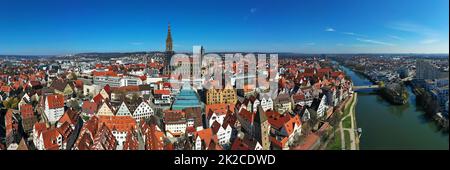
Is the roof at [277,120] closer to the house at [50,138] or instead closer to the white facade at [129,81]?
the house at [50,138]

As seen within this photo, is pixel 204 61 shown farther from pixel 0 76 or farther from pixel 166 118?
pixel 0 76

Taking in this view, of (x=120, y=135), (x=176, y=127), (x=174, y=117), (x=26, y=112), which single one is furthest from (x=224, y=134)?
(x=26, y=112)

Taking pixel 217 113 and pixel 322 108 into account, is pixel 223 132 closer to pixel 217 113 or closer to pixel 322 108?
pixel 217 113

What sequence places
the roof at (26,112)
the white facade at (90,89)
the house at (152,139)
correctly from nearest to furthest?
1. the house at (152,139)
2. the roof at (26,112)
3. the white facade at (90,89)

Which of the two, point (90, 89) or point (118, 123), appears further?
point (90, 89)

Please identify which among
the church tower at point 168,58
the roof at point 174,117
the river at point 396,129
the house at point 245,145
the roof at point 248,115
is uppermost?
the church tower at point 168,58

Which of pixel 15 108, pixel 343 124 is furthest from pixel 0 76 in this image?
pixel 343 124

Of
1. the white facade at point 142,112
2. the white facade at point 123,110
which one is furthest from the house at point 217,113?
the white facade at point 123,110
